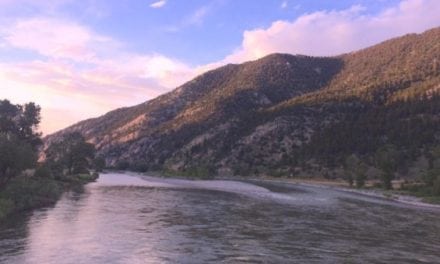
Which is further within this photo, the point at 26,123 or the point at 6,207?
the point at 26,123

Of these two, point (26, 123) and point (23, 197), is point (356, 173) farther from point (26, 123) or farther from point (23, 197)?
point (23, 197)

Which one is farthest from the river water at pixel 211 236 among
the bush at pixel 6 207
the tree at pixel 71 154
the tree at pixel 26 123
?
the tree at pixel 71 154

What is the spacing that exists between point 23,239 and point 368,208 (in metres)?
45.6

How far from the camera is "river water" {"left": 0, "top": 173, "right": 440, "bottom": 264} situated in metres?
31.6

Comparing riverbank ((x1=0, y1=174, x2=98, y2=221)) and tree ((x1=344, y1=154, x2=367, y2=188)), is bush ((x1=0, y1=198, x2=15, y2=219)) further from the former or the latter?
tree ((x1=344, y1=154, x2=367, y2=188))

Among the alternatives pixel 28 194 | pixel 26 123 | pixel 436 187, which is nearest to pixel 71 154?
pixel 26 123

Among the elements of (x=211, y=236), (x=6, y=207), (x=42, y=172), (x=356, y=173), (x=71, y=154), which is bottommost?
(x=211, y=236)

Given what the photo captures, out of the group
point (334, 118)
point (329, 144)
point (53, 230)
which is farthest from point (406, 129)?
point (53, 230)

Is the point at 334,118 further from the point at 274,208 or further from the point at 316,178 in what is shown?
the point at 274,208

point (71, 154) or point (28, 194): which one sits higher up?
point (71, 154)

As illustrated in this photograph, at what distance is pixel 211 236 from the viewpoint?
39344 mm

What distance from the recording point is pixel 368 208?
69.9 meters

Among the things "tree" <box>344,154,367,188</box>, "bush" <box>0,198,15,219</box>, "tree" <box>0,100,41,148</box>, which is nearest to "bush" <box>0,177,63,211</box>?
"bush" <box>0,198,15,219</box>

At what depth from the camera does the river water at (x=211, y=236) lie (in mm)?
31641
